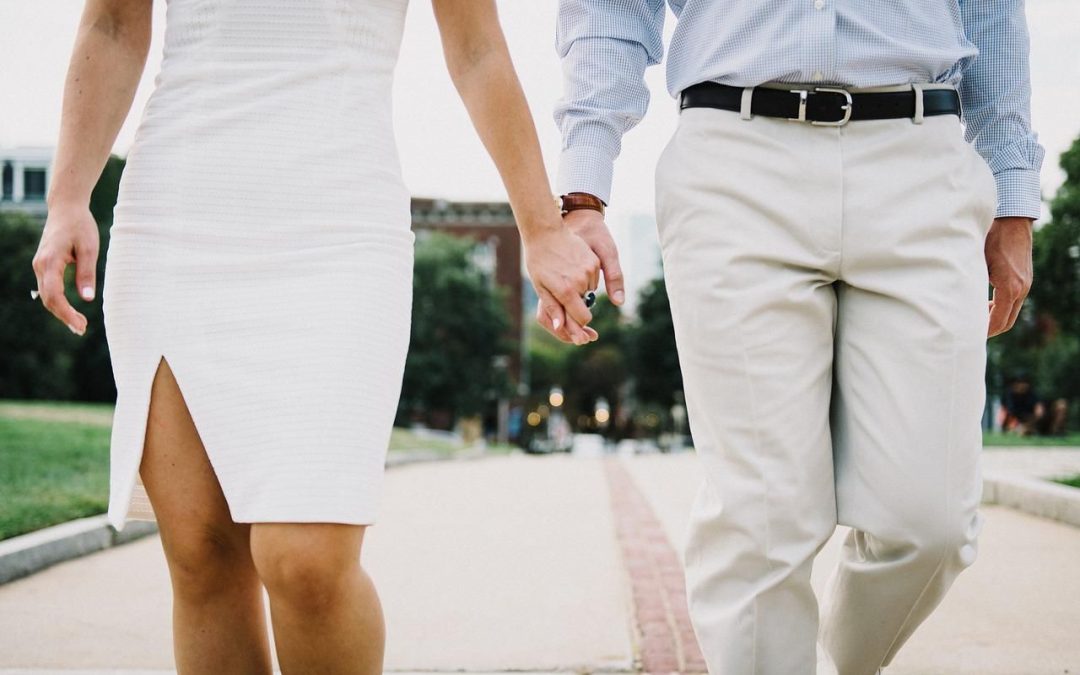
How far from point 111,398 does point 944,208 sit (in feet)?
107

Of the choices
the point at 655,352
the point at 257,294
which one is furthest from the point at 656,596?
the point at 655,352

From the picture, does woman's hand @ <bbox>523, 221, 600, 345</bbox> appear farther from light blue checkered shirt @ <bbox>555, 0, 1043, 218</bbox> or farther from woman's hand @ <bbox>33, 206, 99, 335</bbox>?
woman's hand @ <bbox>33, 206, 99, 335</bbox>

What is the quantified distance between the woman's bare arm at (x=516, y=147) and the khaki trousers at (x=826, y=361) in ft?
0.73

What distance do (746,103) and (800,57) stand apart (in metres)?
0.13

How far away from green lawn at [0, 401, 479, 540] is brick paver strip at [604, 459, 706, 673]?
293cm

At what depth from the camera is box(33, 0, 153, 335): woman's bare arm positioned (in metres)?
1.79

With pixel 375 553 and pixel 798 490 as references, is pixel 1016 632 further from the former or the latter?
pixel 375 553

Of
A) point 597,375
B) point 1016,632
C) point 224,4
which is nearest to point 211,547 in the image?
point 224,4

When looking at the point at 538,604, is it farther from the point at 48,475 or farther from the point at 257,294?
the point at 48,475

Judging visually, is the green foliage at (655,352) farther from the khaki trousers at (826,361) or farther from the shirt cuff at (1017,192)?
the khaki trousers at (826,361)

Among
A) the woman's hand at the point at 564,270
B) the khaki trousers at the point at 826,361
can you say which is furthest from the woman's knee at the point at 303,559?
the khaki trousers at the point at 826,361

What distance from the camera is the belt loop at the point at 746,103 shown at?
1.98 metres

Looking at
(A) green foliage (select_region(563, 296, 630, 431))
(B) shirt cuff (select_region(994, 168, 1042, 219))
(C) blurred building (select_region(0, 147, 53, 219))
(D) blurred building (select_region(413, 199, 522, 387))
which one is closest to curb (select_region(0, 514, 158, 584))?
(B) shirt cuff (select_region(994, 168, 1042, 219))

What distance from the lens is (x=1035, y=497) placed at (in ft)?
22.5
